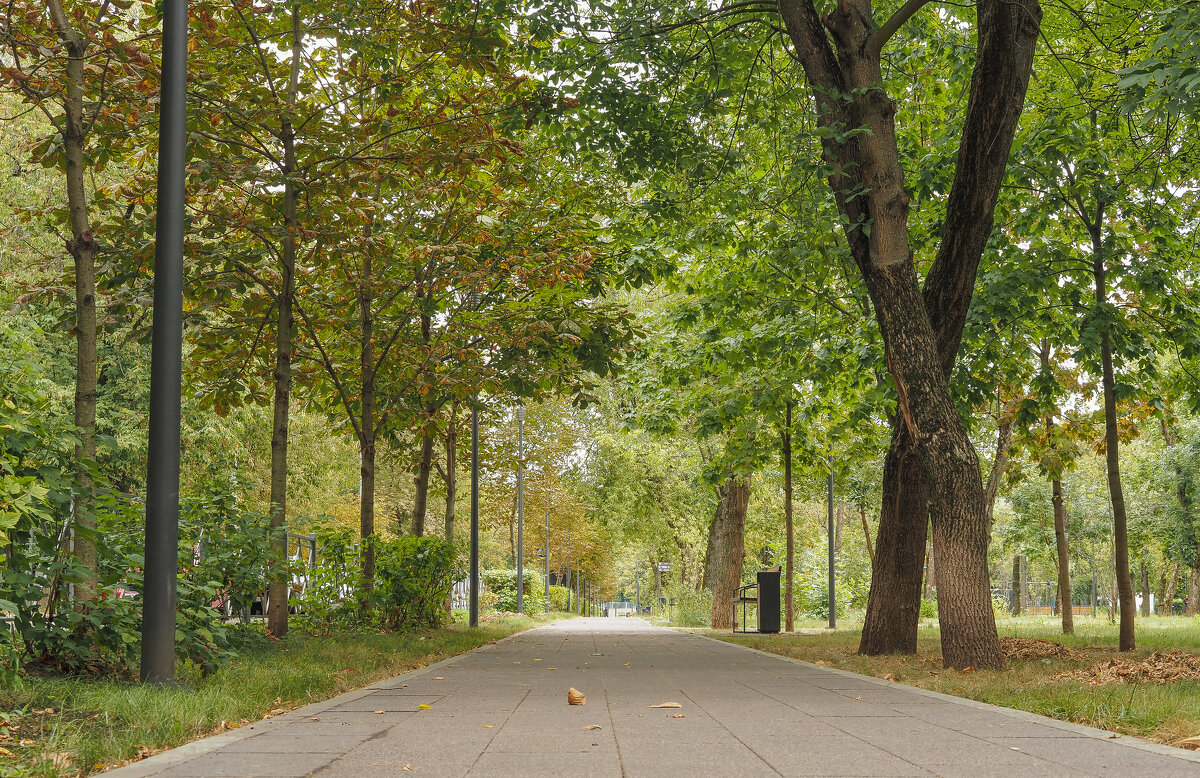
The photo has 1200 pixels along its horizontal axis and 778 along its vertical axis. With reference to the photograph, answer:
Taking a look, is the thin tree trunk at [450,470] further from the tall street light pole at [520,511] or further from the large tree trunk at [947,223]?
the large tree trunk at [947,223]

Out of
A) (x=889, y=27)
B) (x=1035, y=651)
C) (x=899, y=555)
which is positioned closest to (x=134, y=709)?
(x=899, y=555)

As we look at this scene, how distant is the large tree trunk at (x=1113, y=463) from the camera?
11.9 m

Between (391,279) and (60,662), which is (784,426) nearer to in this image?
(391,279)

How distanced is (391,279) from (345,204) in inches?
107

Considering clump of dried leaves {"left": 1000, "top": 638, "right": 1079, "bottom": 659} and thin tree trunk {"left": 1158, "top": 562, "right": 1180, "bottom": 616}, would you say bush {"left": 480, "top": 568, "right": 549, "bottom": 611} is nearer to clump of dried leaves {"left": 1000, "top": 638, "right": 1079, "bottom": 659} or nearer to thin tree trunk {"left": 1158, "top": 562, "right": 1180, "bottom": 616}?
thin tree trunk {"left": 1158, "top": 562, "right": 1180, "bottom": 616}

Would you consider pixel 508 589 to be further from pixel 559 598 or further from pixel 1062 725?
pixel 1062 725

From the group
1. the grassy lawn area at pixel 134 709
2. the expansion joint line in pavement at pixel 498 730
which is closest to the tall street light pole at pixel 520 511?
the grassy lawn area at pixel 134 709

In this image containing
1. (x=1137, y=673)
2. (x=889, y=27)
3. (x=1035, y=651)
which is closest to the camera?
(x=1137, y=673)

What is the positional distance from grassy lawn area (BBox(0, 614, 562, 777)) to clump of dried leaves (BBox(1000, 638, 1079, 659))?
7090mm

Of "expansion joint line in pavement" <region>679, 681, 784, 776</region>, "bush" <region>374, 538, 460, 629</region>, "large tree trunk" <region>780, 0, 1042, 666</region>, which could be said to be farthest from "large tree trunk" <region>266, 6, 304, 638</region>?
"large tree trunk" <region>780, 0, 1042, 666</region>

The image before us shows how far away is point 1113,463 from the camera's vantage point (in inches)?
474

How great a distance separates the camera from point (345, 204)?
33.7ft

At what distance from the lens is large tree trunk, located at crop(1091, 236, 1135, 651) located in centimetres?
1187

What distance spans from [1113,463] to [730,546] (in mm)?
12005
